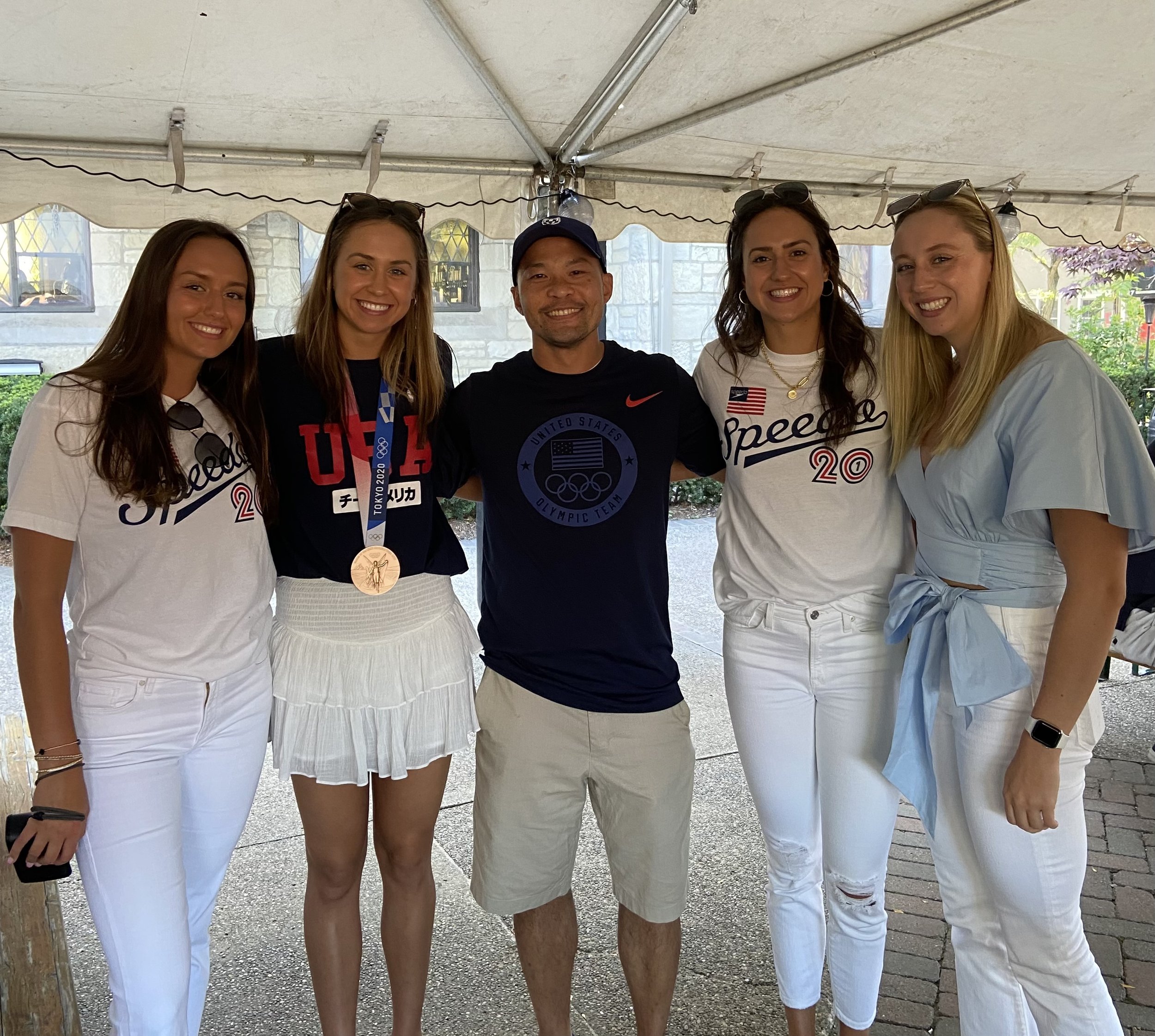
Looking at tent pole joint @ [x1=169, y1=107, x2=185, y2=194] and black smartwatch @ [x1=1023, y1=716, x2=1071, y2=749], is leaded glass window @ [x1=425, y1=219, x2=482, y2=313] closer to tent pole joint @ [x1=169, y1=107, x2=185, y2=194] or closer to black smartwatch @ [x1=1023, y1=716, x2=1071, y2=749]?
tent pole joint @ [x1=169, y1=107, x2=185, y2=194]

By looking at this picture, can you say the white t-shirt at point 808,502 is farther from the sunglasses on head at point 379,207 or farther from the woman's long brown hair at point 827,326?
the sunglasses on head at point 379,207

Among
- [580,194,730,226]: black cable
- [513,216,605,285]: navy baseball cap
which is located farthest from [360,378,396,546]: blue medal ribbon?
[580,194,730,226]: black cable

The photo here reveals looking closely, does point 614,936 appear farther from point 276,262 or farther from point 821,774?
point 276,262

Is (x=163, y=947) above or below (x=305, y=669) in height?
below

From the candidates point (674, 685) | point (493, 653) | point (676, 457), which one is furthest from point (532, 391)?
point (674, 685)

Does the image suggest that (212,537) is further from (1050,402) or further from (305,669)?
(1050,402)

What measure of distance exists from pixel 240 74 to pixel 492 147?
48.3 inches

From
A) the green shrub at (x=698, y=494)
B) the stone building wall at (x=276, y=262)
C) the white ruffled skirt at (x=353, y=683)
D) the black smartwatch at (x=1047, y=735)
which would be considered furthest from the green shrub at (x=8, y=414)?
the black smartwatch at (x=1047, y=735)

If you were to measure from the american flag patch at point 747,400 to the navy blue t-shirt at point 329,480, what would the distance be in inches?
30.4

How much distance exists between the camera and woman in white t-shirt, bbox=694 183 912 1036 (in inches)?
94.4

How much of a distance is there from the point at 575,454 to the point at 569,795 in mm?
852

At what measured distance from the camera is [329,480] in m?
2.34

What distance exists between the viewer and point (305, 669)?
2.32m

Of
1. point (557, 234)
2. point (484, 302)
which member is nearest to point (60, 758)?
point (557, 234)
